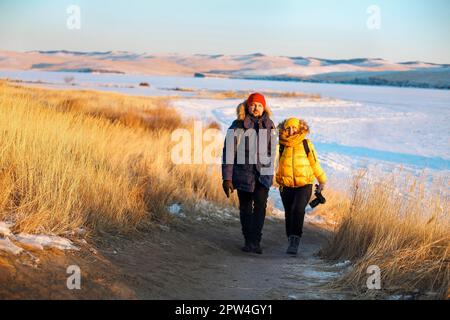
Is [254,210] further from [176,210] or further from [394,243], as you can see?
[394,243]

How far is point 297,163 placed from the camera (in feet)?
22.9

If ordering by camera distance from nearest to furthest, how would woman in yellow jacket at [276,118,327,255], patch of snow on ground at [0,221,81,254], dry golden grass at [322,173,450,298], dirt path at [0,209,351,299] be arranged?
1. dirt path at [0,209,351,299]
2. patch of snow on ground at [0,221,81,254]
3. dry golden grass at [322,173,450,298]
4. woman in yellow jacket at [276,118,327,255]

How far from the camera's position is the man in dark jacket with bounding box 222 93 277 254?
6.75 metres

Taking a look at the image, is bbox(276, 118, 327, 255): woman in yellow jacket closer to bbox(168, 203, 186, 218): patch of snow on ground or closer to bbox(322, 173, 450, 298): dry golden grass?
bbox(322, 173, 450, 298): dry golden grass

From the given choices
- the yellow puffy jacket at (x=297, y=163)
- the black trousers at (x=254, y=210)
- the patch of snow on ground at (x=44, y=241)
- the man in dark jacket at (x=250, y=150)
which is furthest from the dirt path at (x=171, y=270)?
the yellow puffy jacket at (x=297, y=163)

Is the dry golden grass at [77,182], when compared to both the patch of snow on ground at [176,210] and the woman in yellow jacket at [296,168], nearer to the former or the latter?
the patch of snow on ground at [176,210]

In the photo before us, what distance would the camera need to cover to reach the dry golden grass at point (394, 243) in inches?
187

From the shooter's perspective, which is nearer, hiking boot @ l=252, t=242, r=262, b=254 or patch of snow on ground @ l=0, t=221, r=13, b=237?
patch of snow on ground @ l=0, t=221, r=13, b=237

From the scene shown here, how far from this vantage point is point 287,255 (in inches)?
282

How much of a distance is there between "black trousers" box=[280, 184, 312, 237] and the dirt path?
0.37 meters

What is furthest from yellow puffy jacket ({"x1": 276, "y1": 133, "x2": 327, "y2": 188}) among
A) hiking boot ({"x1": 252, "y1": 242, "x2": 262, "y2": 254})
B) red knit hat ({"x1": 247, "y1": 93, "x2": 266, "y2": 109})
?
hiking boot ({"x1": 252, "y1": 242, "x2": 262, "y2": 254})

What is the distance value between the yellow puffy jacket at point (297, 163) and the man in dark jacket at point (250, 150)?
8.2 inches
